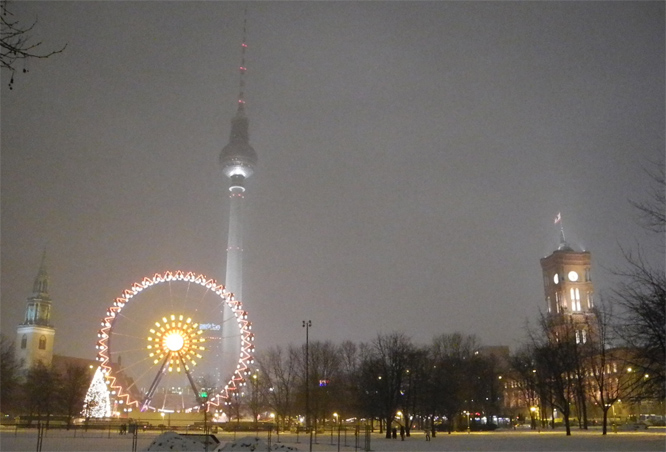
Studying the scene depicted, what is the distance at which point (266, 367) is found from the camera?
332 feet

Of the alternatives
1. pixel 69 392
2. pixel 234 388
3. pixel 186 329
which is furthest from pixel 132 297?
pixel 69 392

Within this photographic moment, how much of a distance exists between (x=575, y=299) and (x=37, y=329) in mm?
127961

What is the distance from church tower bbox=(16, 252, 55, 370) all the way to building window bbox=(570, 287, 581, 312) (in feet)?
403

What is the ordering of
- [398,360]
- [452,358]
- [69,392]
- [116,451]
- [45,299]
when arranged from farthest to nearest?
[45,299] < [452,358] < [69,392] < [398,360] < [116,451]

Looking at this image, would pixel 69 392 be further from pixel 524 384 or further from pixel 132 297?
pixel 524 384

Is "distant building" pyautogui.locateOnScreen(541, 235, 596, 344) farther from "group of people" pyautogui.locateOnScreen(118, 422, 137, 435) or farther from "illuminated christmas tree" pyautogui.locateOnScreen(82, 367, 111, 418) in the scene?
"group of people" pyautogui.locateOnScreen(118, 422, 137, 435)

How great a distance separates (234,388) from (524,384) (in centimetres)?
4539

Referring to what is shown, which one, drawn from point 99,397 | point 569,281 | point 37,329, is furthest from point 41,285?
point 569,281

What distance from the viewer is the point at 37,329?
484 feet

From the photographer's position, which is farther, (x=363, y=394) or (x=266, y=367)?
(x=266, y=367)

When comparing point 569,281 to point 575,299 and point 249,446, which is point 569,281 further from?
point 249,446

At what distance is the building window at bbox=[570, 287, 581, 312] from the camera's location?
154500 mm

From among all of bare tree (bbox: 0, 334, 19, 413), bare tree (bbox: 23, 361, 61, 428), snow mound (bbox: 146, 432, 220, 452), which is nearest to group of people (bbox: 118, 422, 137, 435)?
bare tree (bbox: 0, 334, 19, 413)

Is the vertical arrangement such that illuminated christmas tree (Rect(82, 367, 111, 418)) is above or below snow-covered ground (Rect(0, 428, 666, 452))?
above
